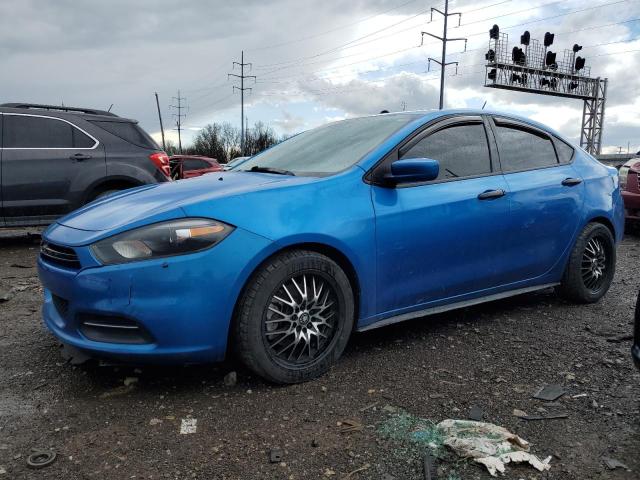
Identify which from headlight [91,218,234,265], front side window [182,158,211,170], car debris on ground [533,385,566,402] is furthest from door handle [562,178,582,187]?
front side window [182,158,211,170]

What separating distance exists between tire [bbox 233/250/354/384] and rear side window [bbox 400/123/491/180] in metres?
1.00

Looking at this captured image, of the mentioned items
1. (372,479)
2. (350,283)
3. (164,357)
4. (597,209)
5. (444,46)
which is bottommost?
(372,479)

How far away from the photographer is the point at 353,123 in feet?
13.5

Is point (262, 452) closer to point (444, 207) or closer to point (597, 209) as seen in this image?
point (444, 207)

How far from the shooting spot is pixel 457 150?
3814mm

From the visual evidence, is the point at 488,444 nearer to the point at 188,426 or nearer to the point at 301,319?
the point at 301,319

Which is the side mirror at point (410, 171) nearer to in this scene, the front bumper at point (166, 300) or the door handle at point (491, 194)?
the door handle at point (491, 194)

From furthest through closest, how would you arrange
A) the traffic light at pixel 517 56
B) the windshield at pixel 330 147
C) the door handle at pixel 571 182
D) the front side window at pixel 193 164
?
the traffic light at pixel 517 56, the front side window at pixel 193 164, the door handle at pixel 571 182, the windshield at pixel 330 147

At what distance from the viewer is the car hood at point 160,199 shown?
9.25 feet

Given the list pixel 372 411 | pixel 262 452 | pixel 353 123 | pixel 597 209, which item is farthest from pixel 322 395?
pixel 597 209

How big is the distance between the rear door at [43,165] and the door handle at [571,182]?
5.46 meters

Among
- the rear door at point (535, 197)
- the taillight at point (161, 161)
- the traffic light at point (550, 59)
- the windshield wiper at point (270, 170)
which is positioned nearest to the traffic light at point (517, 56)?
Answer: the traffic light at point (550, 59)

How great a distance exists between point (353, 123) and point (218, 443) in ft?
8.18

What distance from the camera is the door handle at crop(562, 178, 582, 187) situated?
14.0 ft
